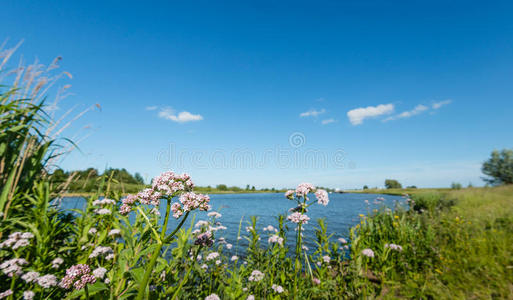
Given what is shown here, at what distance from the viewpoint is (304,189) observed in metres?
2.99

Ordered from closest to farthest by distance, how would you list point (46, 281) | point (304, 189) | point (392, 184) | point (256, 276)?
point (46, 281) → point (304, 189) → point (256, 276) → point (392, 184)

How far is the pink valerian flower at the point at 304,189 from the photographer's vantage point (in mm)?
2989

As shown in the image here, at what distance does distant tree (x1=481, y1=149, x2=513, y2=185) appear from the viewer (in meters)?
31.8

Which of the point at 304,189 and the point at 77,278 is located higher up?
the point at 304,189

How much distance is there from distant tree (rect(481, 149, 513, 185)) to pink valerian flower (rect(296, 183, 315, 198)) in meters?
46.5

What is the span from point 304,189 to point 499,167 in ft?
165

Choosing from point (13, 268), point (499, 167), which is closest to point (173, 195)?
point (13, 268)

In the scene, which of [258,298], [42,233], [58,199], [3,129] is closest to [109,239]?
[42,233]

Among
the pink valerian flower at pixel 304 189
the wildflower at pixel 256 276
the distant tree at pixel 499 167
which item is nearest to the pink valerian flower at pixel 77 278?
the pink valerian flower at pixel 304 189

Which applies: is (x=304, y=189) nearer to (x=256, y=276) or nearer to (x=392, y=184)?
(x=256, y=276)

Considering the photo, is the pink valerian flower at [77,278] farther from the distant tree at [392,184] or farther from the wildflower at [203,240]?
the distant tree at [392,184]

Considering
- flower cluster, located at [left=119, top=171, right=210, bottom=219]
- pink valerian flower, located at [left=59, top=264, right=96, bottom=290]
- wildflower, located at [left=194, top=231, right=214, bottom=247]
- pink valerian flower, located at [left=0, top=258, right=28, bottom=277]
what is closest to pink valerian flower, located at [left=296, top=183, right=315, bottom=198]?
wildflower, located at [left=194, top=231, right=214, bottom=247]

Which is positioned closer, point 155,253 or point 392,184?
point 155,253

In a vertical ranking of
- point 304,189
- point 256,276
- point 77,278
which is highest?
point 304,189
